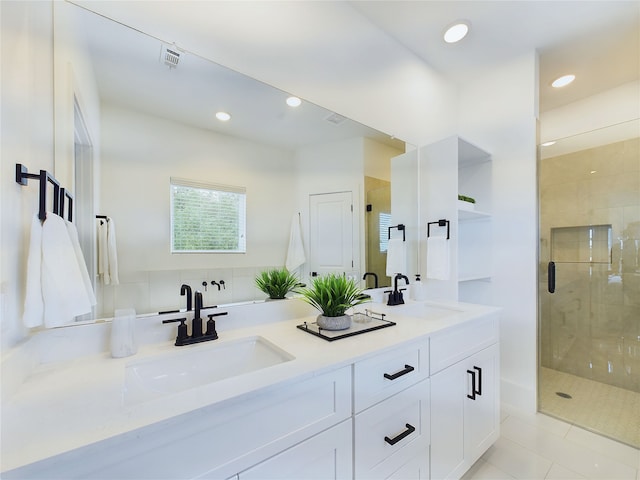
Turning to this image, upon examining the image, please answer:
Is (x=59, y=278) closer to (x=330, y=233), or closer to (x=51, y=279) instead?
(x=51, y=279)

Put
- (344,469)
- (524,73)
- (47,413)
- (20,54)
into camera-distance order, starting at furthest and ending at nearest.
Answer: (524,73)
(344,469)
(20,54)
(47,413)

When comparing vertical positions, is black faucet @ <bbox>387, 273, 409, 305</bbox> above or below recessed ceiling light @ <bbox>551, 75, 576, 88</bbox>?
below

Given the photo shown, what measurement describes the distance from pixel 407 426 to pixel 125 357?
1.09 metres

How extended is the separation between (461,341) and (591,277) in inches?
80.6

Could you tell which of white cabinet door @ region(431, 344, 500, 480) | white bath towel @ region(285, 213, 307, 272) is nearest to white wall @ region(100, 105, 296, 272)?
white bath towel @ region(285, 213, 307, 272)

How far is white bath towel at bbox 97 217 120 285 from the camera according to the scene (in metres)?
1.04

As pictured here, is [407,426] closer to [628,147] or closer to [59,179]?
[59,179]

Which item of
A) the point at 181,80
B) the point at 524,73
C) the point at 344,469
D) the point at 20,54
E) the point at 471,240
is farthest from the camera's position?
the point at 471,240

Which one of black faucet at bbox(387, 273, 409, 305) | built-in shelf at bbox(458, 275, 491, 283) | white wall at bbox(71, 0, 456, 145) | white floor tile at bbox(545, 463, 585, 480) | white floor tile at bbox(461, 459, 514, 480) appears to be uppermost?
white wall at bbox(71, 0, 456, 145)

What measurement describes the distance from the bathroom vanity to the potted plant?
10 centimetres

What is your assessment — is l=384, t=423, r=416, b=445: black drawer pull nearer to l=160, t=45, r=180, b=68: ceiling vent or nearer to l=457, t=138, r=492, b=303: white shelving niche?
l=457, t=138, r=492, b=303: white shelving niche

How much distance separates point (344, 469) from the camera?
2.92ft

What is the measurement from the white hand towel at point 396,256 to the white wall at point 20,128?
180 centimetres

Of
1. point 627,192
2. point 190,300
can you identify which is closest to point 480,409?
point 190,300
